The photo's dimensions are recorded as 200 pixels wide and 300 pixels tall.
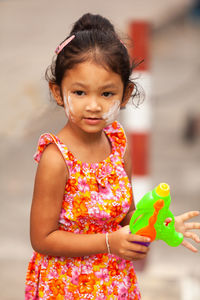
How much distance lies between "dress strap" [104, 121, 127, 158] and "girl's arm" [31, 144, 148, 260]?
272 millimetres

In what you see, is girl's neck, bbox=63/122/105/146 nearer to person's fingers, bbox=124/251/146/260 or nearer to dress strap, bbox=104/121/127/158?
dress strap, bbox=104/121/127/158

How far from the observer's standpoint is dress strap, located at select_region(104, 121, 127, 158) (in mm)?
2115

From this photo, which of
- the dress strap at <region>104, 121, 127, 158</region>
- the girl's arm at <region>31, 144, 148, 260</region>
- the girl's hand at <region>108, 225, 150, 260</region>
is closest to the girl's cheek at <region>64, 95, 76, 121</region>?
the girl's arm at <region>31, 144, 148, 260</region>

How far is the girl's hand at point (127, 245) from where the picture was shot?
5.85ft

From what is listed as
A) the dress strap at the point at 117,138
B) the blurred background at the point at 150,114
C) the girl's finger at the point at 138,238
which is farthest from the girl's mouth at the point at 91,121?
the blurred background at the point at 150,114

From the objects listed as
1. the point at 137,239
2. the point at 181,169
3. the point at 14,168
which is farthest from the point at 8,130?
the point at 137,239

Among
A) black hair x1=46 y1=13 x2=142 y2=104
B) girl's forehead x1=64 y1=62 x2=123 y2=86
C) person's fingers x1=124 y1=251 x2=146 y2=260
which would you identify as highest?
black hair x1=46 y1=13 x2=142 y2=104

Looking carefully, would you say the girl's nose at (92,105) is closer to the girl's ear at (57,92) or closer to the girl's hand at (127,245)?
the girl's ear at (57,92)

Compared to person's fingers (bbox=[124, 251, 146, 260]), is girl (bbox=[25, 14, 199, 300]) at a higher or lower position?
higher

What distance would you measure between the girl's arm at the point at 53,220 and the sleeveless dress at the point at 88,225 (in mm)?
38

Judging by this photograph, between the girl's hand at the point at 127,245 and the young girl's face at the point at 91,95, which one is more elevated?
the young girl's face at the point at 91,95

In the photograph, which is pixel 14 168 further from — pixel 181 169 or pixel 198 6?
pixel 198 6

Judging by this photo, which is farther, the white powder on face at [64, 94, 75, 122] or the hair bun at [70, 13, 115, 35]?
the hair bun at [70, 13, 115, 35]

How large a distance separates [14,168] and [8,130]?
60cm
